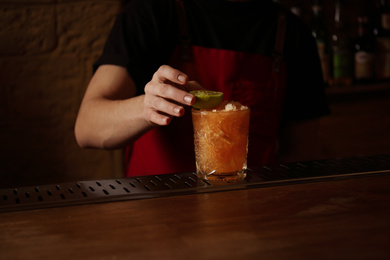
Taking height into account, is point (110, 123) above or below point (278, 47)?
below

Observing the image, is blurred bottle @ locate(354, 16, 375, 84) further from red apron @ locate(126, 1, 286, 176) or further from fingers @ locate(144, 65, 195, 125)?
fingers @ locate(144, 65, 195, 125)

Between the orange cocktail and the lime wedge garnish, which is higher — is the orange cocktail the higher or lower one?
the lower one

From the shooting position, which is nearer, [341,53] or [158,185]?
[158,185]

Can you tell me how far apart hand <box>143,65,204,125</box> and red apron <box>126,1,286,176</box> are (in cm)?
49

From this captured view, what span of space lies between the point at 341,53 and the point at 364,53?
139mm

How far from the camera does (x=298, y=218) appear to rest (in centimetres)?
76

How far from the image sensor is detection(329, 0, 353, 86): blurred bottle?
2287 millimetres

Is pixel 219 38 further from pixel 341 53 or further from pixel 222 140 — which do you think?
pixel 341 53

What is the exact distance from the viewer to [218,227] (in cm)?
72

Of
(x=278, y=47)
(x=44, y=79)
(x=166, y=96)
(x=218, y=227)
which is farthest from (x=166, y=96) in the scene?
(x=44, y=79)

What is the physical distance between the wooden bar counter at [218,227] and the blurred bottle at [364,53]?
151 cm

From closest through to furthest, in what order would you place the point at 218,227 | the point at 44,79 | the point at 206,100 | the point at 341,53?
the point at 218,227 → the point at 206,100 → the point at 44,79 → the point at 341,53

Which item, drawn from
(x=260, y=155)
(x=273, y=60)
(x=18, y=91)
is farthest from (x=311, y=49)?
(x=18, y=91)

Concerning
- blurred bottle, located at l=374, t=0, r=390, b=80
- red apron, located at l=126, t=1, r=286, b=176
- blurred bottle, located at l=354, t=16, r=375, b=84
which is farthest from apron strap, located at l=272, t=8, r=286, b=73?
blurred bottle, located at l=374, t=0, r=390, b=80
